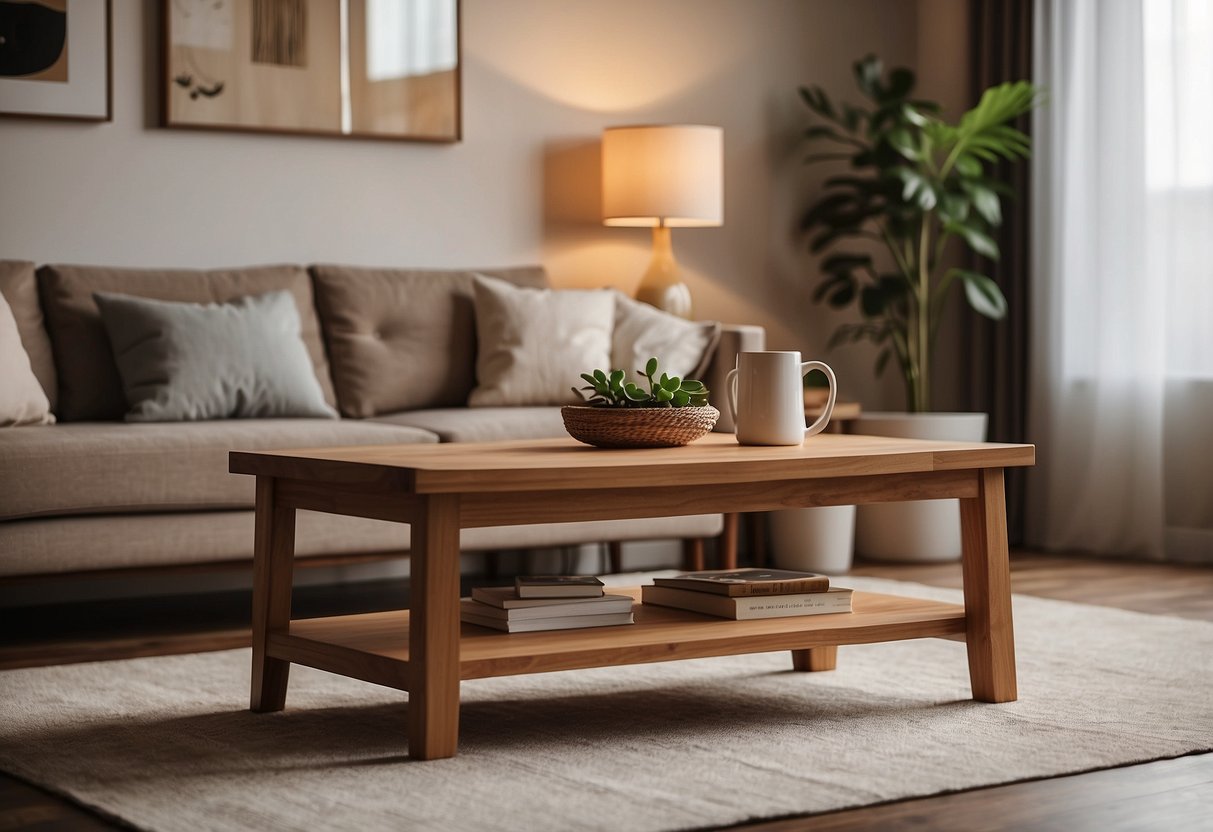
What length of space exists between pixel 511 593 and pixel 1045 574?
2.54 meters

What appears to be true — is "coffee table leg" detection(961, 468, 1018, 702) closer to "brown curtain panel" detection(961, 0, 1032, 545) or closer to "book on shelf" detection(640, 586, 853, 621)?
"book on shelf" detection(640, 586, 853, 621)

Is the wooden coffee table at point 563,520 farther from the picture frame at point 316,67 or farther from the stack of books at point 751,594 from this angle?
the picture frame at point 316,67

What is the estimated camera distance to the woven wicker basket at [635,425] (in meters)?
2.57

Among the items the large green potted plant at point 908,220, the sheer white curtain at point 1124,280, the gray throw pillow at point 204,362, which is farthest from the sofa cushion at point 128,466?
the sheer white curtain at point 1124,280

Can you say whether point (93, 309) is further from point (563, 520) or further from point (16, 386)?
point (563, 520)

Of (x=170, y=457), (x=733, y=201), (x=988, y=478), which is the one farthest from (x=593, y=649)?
(x=733, y=201)

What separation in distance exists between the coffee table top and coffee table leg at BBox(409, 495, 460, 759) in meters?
0.05


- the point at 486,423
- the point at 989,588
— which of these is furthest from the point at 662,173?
the point at 989,588

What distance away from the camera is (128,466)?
3.31m

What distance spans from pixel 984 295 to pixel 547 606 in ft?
9.91

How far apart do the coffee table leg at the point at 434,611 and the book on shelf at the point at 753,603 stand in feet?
1.77

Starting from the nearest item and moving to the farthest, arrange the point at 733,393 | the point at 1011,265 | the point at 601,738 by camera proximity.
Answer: the point at 601,738
the point at 733,393
the point at 1011,265

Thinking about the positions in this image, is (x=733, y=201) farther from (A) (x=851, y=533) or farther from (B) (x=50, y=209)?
(B) (x=50, y=209)

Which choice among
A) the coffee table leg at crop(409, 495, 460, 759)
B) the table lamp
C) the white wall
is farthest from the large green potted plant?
the coffee table leg at crop(409, 495, 460, 759)
